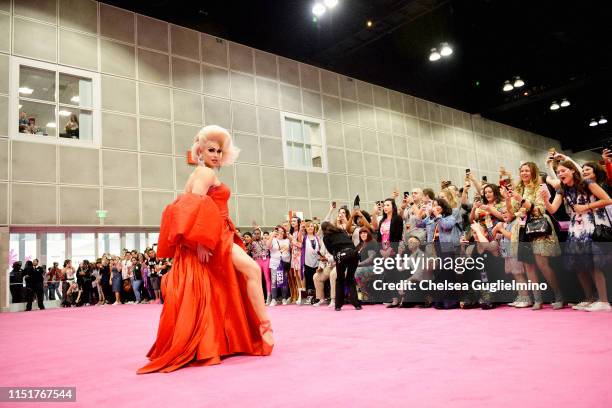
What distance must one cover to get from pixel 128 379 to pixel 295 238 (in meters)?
6.47

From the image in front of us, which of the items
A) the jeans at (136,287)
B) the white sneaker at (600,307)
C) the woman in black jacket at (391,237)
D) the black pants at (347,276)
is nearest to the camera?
the white sneaker at (600,307)

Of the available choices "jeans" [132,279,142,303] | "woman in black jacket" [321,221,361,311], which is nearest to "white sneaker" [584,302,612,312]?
"woman in black jacket" [321,221,361,311]

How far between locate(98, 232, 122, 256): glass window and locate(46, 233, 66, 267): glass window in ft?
2.94

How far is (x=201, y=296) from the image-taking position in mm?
3086

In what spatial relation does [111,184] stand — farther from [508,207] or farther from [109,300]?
[508,207]

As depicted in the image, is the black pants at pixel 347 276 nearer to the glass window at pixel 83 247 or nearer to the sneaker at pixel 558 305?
the sneaker at pixel 558 305

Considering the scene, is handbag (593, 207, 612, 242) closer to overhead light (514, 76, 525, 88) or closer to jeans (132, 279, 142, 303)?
jeans (132, 279, 142, 303)

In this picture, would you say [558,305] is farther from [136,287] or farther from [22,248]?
[22,248]

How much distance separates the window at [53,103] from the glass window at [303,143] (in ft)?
20.2

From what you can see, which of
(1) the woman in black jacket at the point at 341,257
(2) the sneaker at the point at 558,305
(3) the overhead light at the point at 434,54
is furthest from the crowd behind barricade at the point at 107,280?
(3) the overhead light at the point at 434,54

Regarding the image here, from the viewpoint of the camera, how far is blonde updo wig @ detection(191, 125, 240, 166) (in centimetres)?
326

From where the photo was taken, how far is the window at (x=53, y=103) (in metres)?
11.1

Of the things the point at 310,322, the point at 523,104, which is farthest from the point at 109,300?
the point at 523,104

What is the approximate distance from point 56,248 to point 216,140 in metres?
10.5
